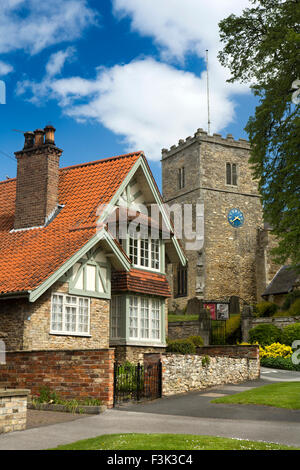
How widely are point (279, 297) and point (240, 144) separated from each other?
62.6 feet

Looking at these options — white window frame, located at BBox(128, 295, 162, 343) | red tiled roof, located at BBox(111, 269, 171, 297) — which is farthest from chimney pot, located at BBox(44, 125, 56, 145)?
white window frame, located at BBox(128, 295, 162, 343)

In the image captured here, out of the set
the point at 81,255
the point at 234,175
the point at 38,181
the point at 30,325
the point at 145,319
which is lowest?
the point at 30,325

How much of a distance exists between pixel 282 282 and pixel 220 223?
9.94 metres

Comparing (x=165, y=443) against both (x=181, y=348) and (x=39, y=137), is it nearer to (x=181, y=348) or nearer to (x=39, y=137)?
(x=181, y=348)

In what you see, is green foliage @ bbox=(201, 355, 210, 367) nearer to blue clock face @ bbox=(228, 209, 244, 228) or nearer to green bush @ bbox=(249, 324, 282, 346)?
green bush @ bbox=(249, 324, 282, 346)

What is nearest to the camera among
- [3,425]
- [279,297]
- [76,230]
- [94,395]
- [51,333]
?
[3,425]

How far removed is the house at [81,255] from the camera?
1820cm

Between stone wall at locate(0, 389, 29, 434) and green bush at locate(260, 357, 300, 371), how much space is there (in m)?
19.6

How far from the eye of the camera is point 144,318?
23.5m

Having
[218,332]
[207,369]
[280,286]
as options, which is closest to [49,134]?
[207,369]

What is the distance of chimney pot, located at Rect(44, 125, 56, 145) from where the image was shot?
23.1 m

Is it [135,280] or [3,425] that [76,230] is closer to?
[135,280]
